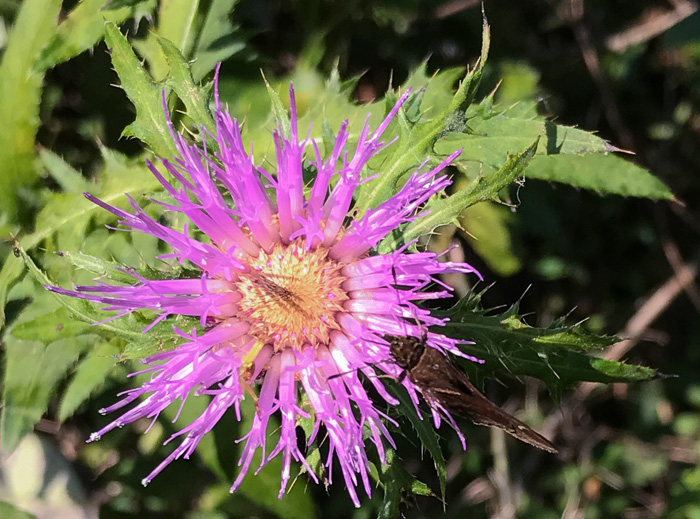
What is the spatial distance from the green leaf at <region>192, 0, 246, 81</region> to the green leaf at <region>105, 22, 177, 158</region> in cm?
68

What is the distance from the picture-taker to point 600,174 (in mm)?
2869

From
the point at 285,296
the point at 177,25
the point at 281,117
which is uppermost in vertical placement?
the point at 177,25

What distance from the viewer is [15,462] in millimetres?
4137

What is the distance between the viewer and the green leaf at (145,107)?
2.34 meters

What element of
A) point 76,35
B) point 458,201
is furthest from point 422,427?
point 76,35

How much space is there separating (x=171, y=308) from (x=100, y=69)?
2.22 metres

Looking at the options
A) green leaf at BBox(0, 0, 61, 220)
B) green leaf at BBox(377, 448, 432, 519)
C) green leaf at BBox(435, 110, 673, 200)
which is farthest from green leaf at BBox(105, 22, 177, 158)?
green leaf at BBox(377, 448, 432, 519)

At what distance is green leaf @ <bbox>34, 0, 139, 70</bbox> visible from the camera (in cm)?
283

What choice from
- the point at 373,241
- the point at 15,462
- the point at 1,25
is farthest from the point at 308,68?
the point at 15,462

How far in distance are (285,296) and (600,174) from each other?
1.60 m

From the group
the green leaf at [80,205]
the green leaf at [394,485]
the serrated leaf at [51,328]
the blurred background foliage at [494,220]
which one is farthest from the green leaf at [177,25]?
the green leaf at [394,485]

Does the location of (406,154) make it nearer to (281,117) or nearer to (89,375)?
(281,117)

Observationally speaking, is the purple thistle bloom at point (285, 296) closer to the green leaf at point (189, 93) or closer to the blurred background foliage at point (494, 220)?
the green leaf at point (189, 93)

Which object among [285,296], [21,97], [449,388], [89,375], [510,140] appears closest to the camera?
[449,388]
